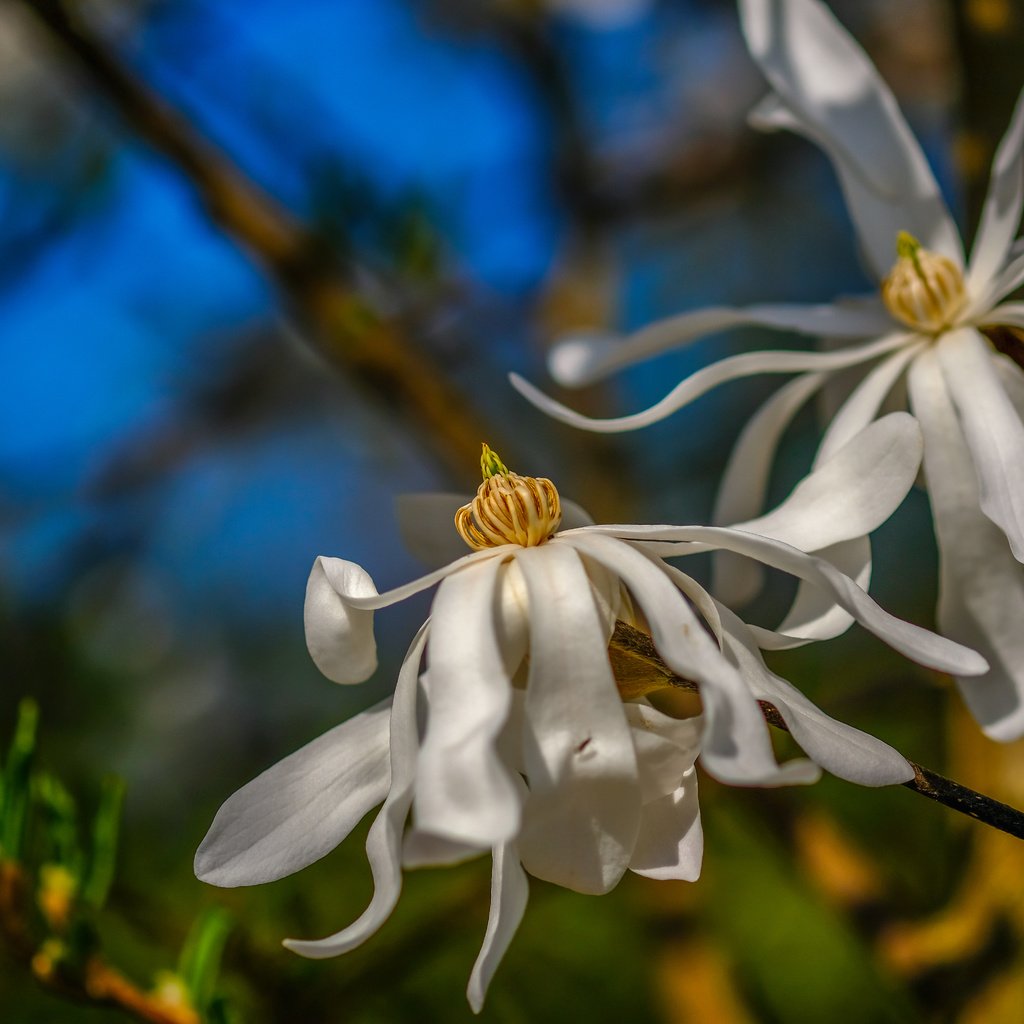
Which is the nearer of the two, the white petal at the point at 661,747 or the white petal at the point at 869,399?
the white petal at the point at 661,747

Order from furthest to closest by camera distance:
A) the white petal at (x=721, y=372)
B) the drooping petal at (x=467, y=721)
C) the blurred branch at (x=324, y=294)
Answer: the blurred branch at (x=324, y=294) → the white petal at (x=721, y=372) → the drooping petal at (x=467, y=721)

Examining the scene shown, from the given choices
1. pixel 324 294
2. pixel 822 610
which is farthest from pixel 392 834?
pixel 324 294

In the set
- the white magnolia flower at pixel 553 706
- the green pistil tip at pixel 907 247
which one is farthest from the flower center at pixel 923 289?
the white magnolia flower at pixel 553 706

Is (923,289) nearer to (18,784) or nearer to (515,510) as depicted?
(515,510)

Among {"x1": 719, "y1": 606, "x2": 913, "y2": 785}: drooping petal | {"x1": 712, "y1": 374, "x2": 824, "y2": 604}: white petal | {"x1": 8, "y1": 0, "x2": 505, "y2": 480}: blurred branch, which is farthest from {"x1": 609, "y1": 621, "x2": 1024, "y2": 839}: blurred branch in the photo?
{"x1": 8, "y1": 0, "x2": 505, "y2": 480}: blurred branch

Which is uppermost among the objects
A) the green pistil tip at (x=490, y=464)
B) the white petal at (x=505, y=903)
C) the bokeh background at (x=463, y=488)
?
the green pistil tip at (x=490, y=464)

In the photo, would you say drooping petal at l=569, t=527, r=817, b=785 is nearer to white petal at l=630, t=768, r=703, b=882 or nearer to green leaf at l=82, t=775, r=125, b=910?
white petal at l=630, t=768, r=703, b=882

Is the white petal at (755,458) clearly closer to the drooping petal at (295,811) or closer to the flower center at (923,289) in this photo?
the flower center at (923,289)

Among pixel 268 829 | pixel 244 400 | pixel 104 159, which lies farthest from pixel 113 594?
pixel 268 829

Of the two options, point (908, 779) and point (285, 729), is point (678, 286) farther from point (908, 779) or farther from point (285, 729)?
point (908, 779)
